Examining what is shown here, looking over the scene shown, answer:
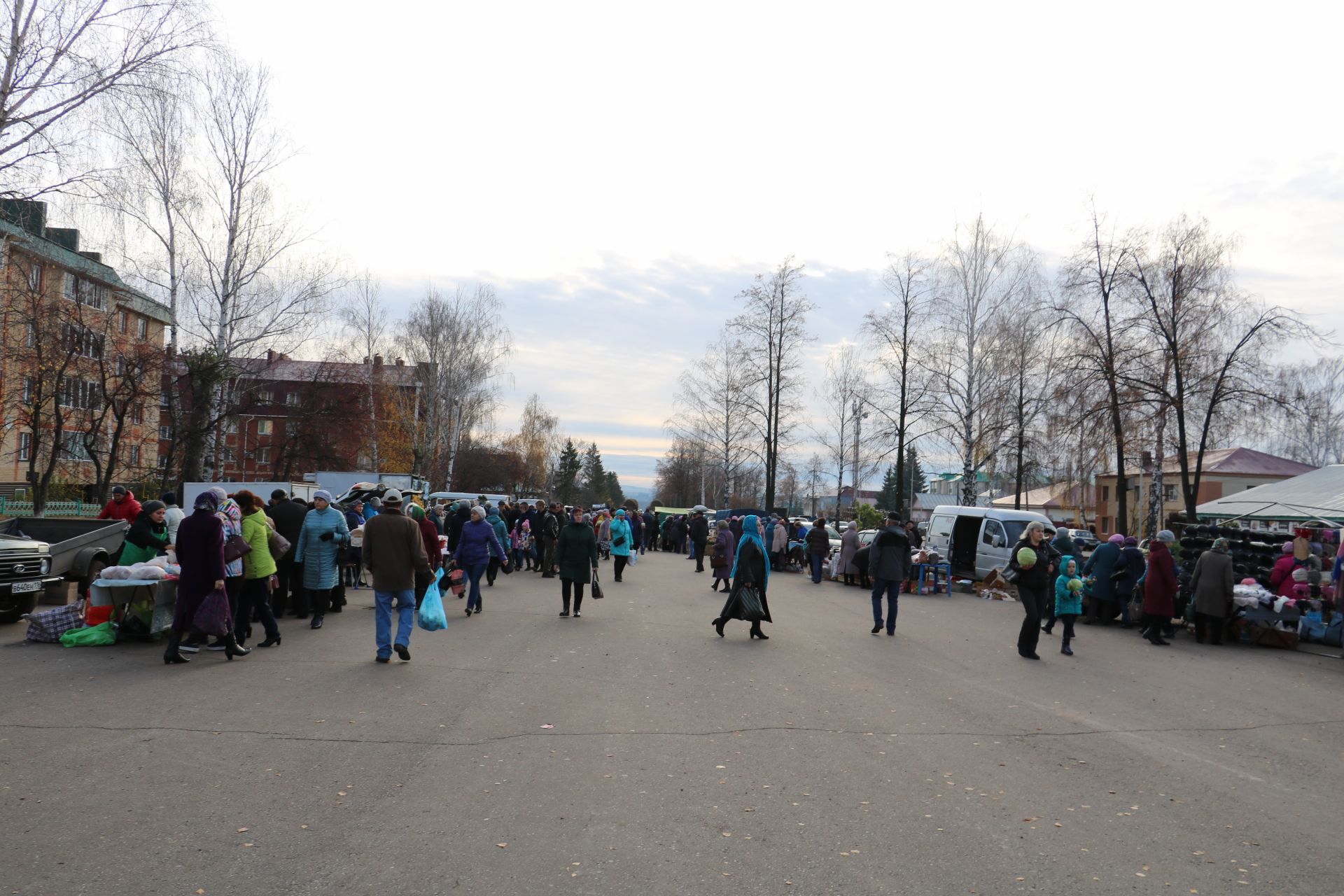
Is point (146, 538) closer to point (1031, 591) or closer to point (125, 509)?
point (125, 509)

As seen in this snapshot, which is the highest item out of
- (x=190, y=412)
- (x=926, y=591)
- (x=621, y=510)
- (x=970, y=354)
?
(x=970, y=354)

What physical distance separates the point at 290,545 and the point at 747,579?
6309 millimetres

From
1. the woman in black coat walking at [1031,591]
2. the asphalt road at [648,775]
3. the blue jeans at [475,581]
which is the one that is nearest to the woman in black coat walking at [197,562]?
the asphalt road at [648,775]

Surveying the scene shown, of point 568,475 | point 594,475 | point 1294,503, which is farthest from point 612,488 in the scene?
point 1294,503

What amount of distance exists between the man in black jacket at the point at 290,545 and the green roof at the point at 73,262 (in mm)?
7112

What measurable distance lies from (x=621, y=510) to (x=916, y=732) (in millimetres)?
15230

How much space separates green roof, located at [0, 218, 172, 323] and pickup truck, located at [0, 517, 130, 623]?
496 centimetres

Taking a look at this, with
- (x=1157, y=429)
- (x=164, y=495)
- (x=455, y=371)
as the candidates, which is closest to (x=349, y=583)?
(x=164, y=495)


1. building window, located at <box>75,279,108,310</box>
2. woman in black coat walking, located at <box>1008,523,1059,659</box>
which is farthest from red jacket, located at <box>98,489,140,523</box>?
building window, located at <box>75,279,108,310</box>

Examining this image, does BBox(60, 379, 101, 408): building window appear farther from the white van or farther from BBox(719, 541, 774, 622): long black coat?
the white van

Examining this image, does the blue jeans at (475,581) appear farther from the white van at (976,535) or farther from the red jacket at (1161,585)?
the white van at (976,535)

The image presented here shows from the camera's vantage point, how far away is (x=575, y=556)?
14641 millimetres

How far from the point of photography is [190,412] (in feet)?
102

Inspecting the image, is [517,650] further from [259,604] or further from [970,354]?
[970,354]
